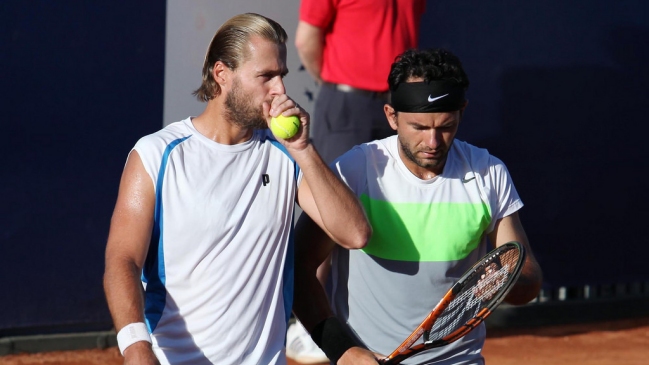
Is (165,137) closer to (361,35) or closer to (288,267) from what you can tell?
(288,267)

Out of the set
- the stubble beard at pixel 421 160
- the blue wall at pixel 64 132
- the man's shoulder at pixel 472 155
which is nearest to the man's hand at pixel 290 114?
the stubble beard at pixel 421 160

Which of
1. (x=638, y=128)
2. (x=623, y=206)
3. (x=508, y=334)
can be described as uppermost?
(x=638, y=128)

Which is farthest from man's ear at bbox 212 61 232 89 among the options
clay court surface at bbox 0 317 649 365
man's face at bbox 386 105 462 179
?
clay court surface at bbox 0 317 649 365

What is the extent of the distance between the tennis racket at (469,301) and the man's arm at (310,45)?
2.48m

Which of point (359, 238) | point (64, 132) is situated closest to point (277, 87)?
point (359, 238)

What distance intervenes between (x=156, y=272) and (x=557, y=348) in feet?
13.3

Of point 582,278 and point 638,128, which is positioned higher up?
point 638,128

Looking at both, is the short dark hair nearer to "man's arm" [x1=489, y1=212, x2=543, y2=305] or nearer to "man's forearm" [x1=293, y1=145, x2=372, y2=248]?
"man's arm" [x1=489, y1=212, x2=543, y2=305]

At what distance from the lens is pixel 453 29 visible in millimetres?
6141

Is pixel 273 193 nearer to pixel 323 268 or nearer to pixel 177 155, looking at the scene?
pixel 177 155

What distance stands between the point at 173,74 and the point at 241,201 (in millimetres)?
2819

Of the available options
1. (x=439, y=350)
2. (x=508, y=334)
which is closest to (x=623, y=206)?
(x=508, y=334)

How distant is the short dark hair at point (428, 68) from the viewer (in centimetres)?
332

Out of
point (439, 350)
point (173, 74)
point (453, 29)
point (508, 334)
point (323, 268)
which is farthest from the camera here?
point (508, 334)
